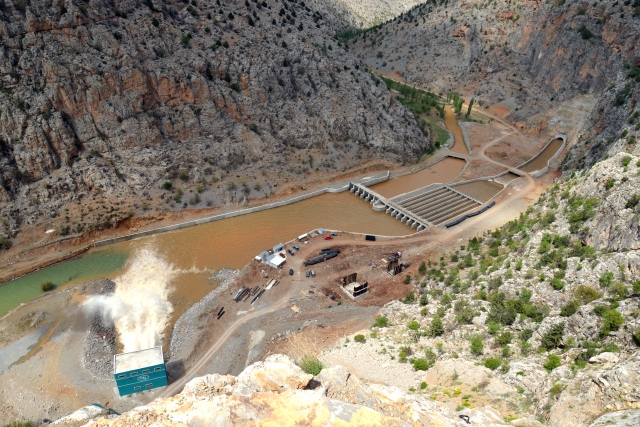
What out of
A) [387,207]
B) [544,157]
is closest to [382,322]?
Answer: [387,207]

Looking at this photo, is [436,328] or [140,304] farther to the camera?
[140,304]

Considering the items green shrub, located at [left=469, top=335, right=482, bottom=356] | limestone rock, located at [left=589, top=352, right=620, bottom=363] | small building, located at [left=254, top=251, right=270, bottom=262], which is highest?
limestone rock, located at [left=589, top=352, right=620, bottom=363]

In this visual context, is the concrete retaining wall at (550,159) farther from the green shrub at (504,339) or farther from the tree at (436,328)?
the green shrub at (504,339)

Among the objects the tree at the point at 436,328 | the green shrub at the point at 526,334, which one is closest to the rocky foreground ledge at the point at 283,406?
the green shrub at the point at 526,334

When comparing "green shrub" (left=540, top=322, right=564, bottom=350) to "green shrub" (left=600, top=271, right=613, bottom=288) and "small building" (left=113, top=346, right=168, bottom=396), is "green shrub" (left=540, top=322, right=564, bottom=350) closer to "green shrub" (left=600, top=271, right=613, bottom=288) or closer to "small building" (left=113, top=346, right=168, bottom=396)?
"green shrub" (left=600, top=271, right=613, bottom=288)

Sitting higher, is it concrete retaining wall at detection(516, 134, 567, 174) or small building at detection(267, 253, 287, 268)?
concrete retaining wall at detection(516, 134, 567, 174)

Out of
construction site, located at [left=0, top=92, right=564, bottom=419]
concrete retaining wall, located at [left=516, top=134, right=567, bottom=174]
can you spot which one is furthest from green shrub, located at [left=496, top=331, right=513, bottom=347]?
concrete retaining wall, located at [left=516, top=134, right=567, bottom=174]

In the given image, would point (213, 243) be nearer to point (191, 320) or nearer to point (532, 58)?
point (191, 320)
